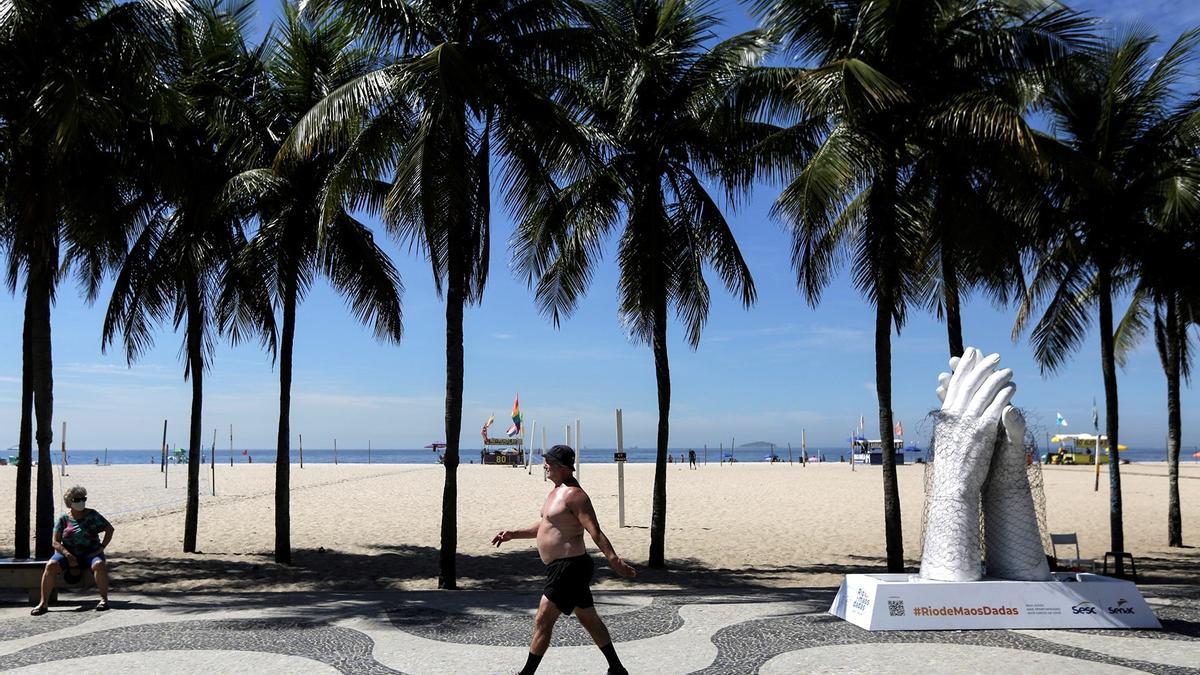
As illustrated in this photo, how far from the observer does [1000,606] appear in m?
7.81

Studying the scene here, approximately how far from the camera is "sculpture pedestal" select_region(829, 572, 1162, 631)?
7.74 meters

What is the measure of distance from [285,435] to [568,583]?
32.7ft

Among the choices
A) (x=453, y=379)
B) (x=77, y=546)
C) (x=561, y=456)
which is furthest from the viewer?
(x=453, y=379)

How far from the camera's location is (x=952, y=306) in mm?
13344

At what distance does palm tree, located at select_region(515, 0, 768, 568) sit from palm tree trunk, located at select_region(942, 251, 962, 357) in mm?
2801

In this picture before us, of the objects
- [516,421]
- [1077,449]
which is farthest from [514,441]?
[1077,449]

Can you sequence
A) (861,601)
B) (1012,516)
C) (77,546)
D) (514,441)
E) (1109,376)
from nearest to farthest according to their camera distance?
(861,601) < (1012,516) < (77,546) < (1109,376) < (514,441)

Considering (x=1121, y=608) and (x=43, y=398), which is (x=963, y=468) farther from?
(x=43, y=398)

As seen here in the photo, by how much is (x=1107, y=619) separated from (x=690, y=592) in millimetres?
4290

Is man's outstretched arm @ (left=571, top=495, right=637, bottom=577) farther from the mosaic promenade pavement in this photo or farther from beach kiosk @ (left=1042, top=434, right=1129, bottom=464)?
beach kiosk @ (left=1042, top=434, right=1129, bottom=464)

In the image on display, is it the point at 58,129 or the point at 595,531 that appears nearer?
the point at 595,531

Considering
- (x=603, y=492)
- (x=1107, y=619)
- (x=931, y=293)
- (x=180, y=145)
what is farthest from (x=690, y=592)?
(x=603, y=492)

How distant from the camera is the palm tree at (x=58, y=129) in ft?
34.2

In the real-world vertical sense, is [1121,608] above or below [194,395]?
Answer: below
